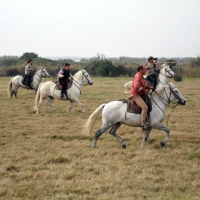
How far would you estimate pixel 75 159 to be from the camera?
22.0 ft

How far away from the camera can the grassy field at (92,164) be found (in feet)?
16.4

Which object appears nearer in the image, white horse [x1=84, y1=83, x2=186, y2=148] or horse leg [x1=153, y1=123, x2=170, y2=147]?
white horse [x1=84, y1=83, x2=186, y2=148]

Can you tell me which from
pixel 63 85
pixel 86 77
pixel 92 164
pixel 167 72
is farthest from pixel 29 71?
pixel 92 164

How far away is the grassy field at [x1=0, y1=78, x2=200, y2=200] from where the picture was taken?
5.01m

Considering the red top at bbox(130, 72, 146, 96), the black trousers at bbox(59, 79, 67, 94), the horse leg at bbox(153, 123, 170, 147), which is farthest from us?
the black trousers at bbox(59, 79, 67, 94)

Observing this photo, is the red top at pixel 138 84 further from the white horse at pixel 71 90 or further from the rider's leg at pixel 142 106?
the white horse at pixel 71 90

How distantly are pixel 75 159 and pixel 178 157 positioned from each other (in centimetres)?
235

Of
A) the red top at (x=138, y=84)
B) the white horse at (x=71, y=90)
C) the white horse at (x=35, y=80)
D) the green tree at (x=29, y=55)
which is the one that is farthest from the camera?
the green tree at (x=29, y=55)

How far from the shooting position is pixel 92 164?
6.36m

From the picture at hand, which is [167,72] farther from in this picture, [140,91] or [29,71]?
[29,71]

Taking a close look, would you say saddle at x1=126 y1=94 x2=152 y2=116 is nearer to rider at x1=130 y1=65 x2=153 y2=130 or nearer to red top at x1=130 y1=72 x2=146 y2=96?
rider at x1=130 y1=65 x2=153 y2=130

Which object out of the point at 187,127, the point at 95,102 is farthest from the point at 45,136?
the point at 95,102

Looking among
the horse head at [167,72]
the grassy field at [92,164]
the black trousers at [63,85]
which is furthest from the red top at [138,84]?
the black trousers at [63,85]

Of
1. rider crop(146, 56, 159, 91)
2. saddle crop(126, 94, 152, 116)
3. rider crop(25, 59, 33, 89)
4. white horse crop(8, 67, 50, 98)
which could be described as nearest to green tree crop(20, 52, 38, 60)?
white horse crop(8, 67, 50, 98)
